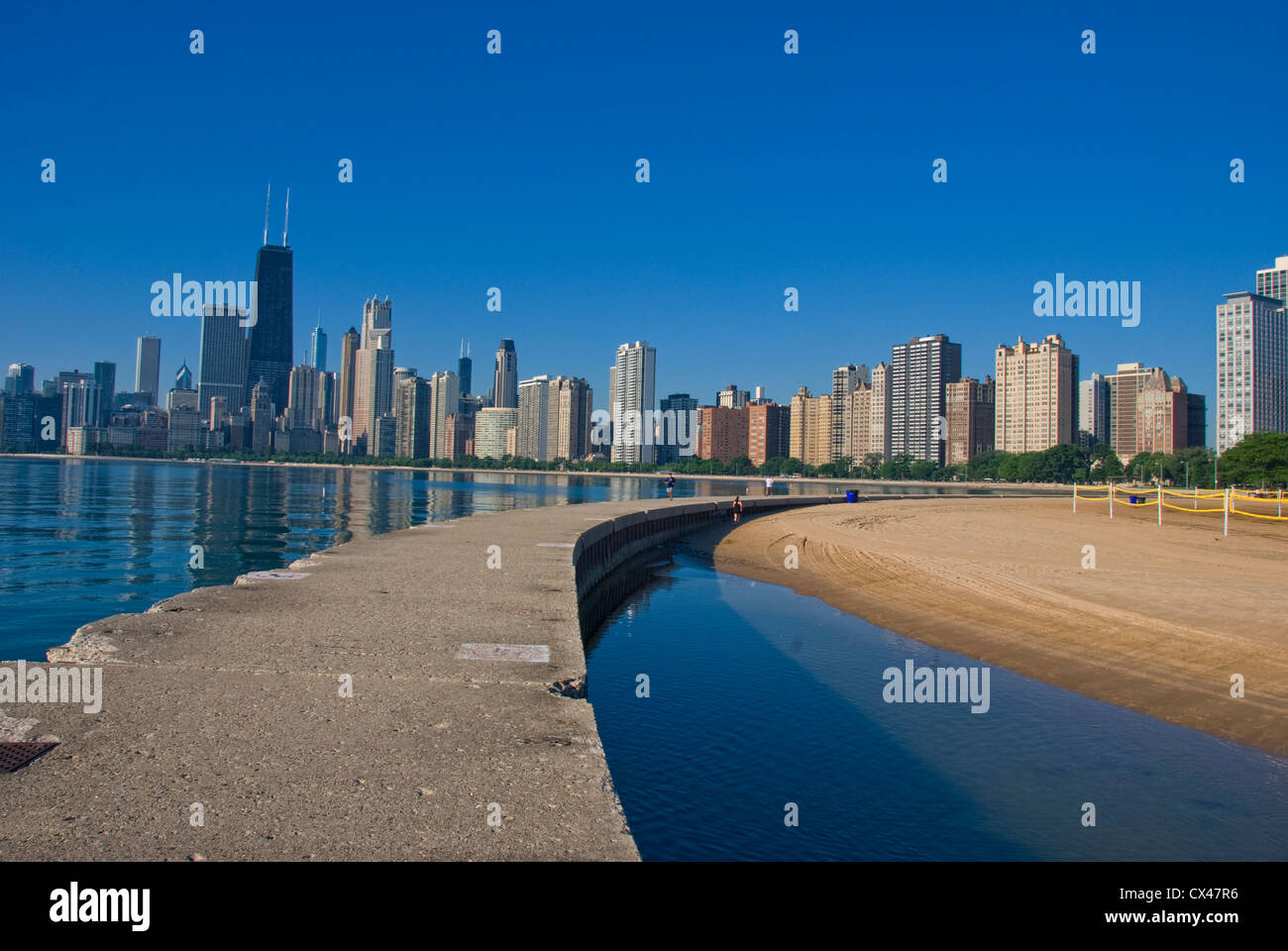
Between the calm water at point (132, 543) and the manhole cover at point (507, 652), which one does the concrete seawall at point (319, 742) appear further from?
the calm water at point (132, 543)

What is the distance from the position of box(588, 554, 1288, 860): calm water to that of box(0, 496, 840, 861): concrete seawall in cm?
185

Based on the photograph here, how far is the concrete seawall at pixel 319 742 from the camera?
5148mm

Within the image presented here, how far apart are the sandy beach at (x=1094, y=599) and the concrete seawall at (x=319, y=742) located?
9574mm

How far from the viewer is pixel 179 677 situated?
8.63m

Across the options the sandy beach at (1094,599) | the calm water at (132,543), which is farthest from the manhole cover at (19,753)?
the sandy beach at (1094,599)

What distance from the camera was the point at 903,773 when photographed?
34.8 feet

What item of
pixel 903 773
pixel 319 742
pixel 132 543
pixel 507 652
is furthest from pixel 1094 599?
pixel 132 543

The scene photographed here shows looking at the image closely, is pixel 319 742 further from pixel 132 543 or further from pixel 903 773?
pixel 132 543

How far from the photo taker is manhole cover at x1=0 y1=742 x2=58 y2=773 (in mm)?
6109

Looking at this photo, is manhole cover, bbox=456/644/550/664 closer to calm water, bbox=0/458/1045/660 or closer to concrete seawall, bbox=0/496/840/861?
concrete seawall, bbox=0/496/840/861

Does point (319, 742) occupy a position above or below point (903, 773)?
above

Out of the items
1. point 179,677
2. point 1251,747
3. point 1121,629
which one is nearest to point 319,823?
point 179,677

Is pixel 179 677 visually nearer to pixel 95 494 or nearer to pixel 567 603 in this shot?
pixel 567 603

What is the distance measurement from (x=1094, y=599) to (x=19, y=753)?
20922 mm
